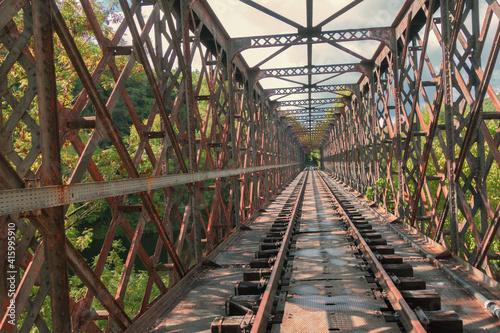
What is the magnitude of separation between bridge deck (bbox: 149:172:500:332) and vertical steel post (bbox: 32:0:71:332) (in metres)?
1.74

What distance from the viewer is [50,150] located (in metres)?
2.98

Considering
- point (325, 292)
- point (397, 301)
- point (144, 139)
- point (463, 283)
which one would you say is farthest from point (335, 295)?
point (144, 139)

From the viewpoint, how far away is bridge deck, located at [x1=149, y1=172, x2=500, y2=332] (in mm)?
4473

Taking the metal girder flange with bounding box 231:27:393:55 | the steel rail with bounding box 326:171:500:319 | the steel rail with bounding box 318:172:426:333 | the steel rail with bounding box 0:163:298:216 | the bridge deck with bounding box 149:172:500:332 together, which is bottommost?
the bridge deck with bounding box 149:172:500:332

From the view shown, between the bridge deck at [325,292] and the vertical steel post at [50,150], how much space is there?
5.71 feet

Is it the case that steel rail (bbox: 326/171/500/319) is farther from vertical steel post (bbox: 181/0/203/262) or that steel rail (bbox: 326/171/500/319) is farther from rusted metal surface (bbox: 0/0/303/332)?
vertical steel post (bbox: 181/0/203/262)

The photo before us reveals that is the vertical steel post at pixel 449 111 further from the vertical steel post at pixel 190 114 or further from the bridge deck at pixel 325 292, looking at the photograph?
the vertical steel post at pixel 190 114

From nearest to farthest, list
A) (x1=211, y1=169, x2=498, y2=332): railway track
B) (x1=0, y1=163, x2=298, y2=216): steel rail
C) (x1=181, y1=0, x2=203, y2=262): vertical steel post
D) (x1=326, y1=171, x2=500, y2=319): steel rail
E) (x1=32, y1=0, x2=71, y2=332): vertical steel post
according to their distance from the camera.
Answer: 1. (x1=0, y1=163, x2=298, y2=216): steel rail
2. (x1=32, y1=0, x2=71, y2=332): vertical steel post
3. (x1=211, y1=169, x2=498, y2=332): railway track
4. (x1=326, y1=171, x2=500, y2=319): steel rail
5. (x1=181, y1=0, x2=203, y2=262): vertical steel post

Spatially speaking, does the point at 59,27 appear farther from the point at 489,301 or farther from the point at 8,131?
the point at 489,301

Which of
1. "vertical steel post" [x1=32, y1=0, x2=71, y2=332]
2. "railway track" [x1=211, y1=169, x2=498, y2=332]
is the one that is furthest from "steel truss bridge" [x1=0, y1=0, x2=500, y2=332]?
"railway track" [x1=211, y1=169, x2=498, y2=332]

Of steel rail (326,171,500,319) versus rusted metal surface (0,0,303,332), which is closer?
rusted metal surface (0,0,303,332)

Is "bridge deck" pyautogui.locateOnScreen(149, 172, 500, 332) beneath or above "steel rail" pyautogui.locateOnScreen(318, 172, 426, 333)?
beneath

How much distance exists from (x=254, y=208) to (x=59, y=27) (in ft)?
42.0

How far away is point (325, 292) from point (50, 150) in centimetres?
407
